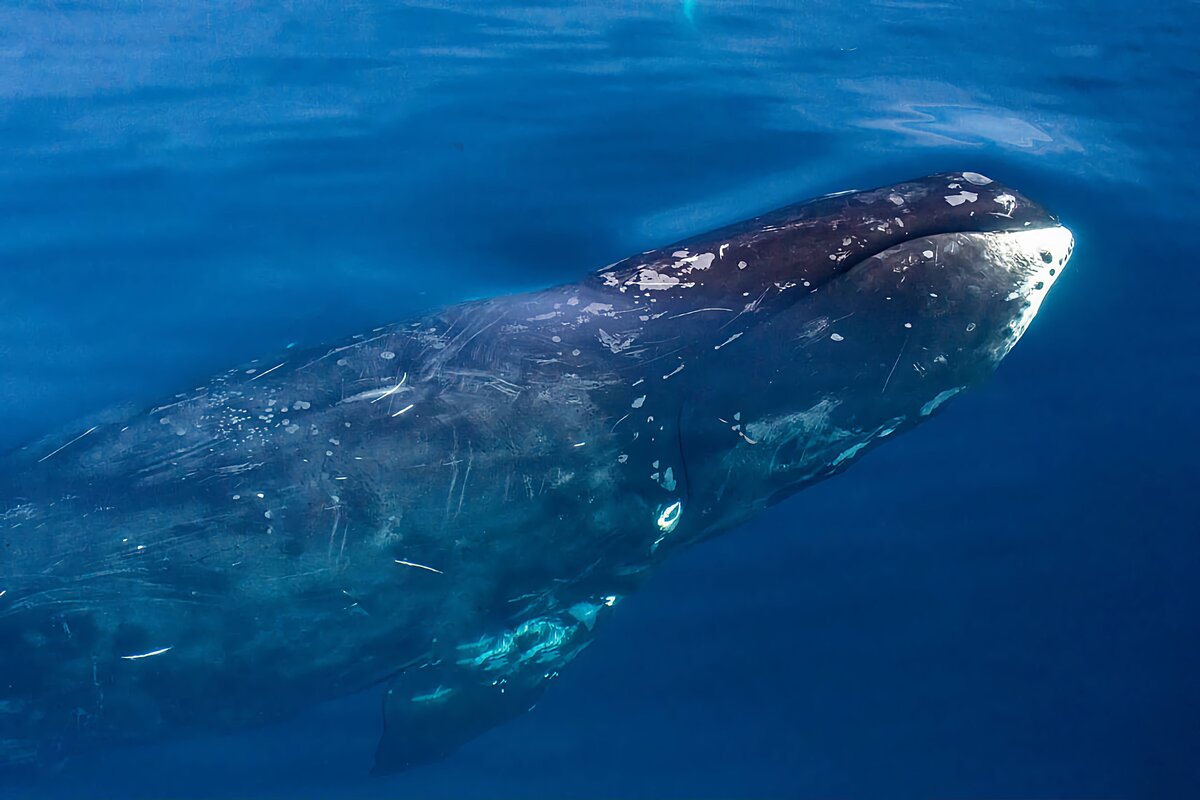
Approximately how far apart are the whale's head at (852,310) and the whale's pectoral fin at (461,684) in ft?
6.35

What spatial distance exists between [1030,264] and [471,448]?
473 centimetres

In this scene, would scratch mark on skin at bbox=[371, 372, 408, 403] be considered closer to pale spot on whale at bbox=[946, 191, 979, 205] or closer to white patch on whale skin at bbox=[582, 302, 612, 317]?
white patch on whale skin at bbox=[582, 302, 612, 317]

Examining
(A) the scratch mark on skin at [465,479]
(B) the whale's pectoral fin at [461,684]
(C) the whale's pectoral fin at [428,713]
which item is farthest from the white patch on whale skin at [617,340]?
(C) the whale's pectoral fin at [428,713]

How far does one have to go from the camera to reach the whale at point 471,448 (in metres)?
7.28

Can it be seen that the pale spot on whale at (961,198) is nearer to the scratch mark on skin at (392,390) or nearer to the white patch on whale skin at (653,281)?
the white patch on whale skin at (653,281)

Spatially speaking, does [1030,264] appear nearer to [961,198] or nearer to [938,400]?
[961,198]

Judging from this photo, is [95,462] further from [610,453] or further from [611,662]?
[611,662]

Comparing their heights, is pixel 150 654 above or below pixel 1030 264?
below

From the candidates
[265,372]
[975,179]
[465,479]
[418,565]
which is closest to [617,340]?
[465,479]

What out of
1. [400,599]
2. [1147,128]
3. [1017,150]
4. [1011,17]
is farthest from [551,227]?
[1011,17]

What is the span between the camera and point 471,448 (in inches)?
289

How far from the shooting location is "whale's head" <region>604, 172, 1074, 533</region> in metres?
7.37

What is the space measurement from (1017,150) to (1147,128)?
221 centimetres

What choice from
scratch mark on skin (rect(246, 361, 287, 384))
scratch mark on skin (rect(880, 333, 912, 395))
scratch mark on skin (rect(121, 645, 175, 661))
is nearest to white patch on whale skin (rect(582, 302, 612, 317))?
scratch mark on skin (rect(880, 333, 912, 395))
